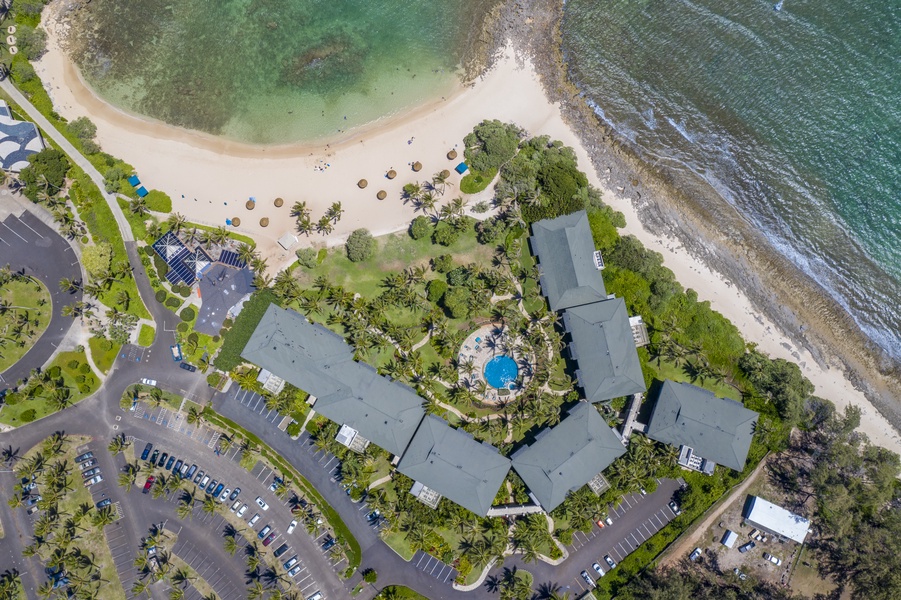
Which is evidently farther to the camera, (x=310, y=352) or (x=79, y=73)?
(x=79, y=73)

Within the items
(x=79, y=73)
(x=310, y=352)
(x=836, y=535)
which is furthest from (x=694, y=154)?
(x=79, y=73)

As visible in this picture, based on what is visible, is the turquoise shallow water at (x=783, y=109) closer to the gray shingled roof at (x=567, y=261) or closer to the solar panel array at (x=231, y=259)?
the gray shingled roof at (x=567, y=261)

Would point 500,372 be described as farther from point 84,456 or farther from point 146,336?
point 84,456

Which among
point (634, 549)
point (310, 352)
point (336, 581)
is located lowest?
point (634, 549)

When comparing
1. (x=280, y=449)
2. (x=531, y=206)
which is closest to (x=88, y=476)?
(x=280, y=449)

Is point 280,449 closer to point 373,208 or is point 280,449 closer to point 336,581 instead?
point 336,581

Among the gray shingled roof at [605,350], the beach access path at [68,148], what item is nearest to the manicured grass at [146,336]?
the beach access path at [68,148]

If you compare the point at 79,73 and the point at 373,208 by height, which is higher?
the point at 79,73
